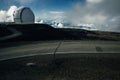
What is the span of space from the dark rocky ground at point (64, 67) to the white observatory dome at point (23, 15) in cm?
5969

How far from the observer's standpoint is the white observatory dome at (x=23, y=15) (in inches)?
3173

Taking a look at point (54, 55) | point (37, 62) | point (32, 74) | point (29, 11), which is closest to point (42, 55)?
point (54, 55)

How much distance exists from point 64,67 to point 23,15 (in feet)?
214

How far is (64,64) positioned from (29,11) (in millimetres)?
66186

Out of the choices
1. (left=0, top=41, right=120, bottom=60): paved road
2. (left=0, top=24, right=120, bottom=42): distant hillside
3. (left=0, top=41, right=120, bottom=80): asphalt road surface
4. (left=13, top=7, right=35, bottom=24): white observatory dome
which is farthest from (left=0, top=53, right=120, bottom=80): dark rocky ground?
(left=13, top=7, right=35, bottom=24): white observatory dome

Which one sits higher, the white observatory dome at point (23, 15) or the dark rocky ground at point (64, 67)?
the white observatory dome at point (23, 15)

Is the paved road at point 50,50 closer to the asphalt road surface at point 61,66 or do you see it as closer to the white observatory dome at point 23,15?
the asphalt road surface at point 61,66

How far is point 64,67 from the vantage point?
18.8 m

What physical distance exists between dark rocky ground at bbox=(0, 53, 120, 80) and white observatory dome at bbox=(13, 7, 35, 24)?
59.7 meters

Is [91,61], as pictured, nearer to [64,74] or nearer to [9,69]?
[64,74]

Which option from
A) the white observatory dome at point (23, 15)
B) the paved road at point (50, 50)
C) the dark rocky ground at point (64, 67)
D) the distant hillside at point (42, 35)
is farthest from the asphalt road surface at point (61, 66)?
the white observatory dome at point (23, 15)

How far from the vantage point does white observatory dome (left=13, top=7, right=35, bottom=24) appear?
8061 centimetres

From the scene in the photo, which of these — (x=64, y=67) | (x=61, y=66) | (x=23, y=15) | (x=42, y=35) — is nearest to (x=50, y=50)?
(x=61, y=66)

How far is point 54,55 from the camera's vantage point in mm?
23656
